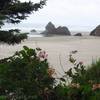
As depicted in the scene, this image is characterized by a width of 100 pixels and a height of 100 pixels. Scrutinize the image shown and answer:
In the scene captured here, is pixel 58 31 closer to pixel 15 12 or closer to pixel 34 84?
pixel 15 12

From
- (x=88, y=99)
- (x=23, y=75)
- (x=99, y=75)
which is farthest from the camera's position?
(x=99, y=75)

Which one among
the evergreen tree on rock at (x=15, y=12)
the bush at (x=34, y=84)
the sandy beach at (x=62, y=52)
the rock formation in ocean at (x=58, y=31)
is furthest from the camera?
the rock formation in ocean at (x=58, y=31)

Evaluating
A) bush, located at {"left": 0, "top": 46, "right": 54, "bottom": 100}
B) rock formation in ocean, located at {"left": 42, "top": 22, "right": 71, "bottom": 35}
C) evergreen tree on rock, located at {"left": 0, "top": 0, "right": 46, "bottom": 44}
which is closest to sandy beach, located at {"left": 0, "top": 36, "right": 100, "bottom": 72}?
evergreen tree on rock, located at {"left": 0, "top": 0, "right": 46, "bottom": 44}

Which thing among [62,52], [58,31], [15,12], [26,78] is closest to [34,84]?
[26,78]

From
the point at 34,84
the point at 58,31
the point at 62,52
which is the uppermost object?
the point at 34,84

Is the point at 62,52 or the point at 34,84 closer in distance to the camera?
the point at 34,84

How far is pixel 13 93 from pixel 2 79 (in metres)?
0.19

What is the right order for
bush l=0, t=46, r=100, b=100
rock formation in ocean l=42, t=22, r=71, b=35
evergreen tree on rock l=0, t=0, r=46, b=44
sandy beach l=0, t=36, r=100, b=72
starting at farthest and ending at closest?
rock formation in ocean l=42, t=22, r=71, b=35 → sandy beach l=0, t=36, r=100, b=72 → evergreen tree on rock l=0, t=0, r=46, b=44 → bush l=0, t=46, r=100, b=100

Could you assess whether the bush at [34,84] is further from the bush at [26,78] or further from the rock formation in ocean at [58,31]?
the rock formation in ocean at [58,31]

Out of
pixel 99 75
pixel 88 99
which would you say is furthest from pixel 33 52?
pixel 99 75

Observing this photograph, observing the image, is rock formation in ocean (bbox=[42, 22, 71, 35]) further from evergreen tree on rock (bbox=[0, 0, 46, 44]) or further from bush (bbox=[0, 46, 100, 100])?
bush (bbox=[0, 46, 100, 100])

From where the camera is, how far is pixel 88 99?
13.1 ft

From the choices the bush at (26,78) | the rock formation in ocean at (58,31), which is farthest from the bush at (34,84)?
the rock formation in ocean at (58,31)

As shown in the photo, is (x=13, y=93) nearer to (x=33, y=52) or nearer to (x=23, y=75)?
(x=23, y=75)
